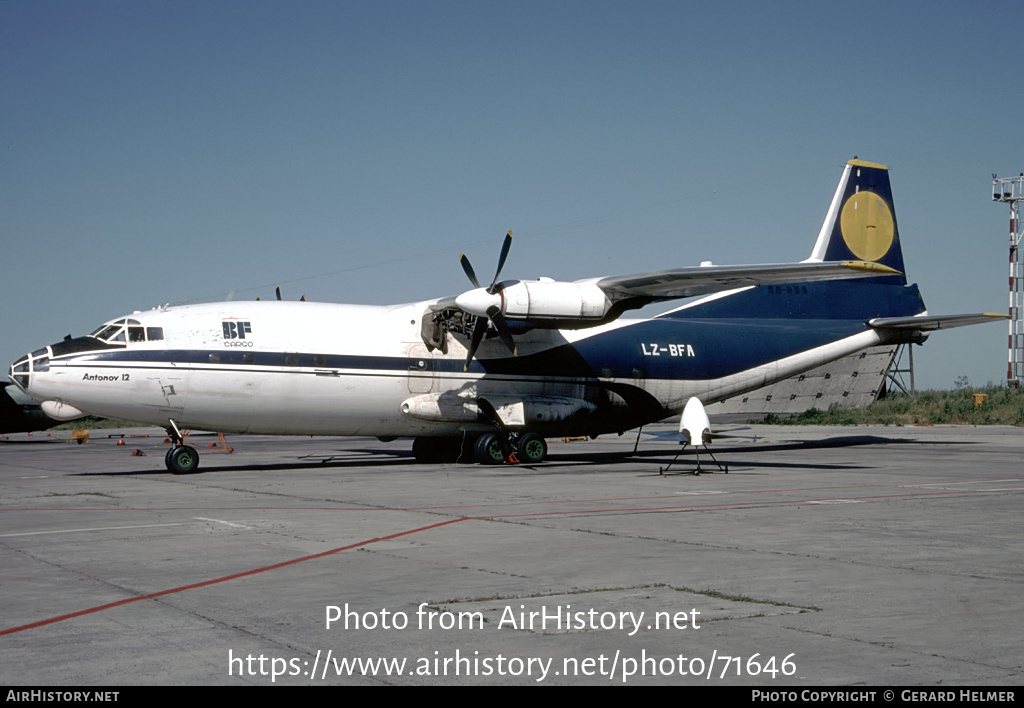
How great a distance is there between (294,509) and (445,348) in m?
10.9

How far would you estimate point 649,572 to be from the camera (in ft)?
31.5

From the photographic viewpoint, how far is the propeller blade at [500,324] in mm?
24125

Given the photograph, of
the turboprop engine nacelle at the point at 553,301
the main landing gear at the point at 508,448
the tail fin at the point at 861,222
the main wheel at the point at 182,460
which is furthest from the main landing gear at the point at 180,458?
the tail fin at the point at 861,222

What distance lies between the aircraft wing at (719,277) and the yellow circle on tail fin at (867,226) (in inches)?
316

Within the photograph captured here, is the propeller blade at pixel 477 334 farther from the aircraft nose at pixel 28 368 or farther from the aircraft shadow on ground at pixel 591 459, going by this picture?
the aircraft nose at pixel 28 368

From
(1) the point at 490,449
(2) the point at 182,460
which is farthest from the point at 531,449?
(2) the point at 182,460

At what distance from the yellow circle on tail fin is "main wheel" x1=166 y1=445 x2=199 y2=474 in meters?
21.7

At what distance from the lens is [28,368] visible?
22125 mm

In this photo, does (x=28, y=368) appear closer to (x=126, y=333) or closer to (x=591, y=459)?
(x=126, y=333)

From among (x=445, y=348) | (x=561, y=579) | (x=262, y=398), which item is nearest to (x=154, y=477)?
(x=262, y=398)

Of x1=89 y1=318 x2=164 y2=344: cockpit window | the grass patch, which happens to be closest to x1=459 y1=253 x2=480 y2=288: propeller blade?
x1=89 y1=318 x2=164 y2=344: cockpit window

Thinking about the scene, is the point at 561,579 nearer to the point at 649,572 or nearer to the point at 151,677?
the point at 649,572

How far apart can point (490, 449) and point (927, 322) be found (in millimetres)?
14922

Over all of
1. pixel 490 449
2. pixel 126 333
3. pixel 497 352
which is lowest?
pixel 490 449
